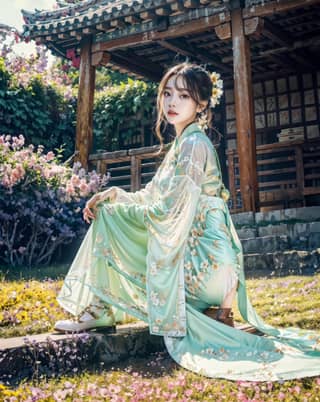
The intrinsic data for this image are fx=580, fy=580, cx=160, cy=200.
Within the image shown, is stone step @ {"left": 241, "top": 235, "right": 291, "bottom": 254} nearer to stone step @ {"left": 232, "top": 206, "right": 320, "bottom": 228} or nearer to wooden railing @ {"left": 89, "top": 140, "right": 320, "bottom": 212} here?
stone step @ {"left": 232, "top": 206, "right": 320, "bottom": 228}

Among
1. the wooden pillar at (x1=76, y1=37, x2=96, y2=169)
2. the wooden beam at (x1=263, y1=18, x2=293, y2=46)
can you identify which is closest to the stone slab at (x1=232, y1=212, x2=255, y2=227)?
the wooden beam at (x1=263, y1=18, x2=293, y2=46)

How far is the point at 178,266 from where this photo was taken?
3215 millimetres

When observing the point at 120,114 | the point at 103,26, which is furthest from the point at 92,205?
the point at 120,114

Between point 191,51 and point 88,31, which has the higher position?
point 88,31

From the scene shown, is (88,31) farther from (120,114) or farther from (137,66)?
(120,114)

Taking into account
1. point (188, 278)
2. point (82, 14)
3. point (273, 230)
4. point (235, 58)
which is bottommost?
point (188, 278)

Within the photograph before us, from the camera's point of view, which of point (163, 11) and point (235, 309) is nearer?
point (235, 309)

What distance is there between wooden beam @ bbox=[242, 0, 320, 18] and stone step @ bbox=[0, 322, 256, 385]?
574 cm

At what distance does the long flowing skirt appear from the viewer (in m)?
3.09

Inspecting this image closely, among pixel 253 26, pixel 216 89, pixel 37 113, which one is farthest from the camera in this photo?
pixel 37 113

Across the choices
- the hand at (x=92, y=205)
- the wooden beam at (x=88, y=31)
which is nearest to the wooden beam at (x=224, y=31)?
the wooden beam at (x=88, y=31)

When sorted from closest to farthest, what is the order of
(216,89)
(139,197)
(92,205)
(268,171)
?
1. (92,205)
2. (139,197)
3. (216,89)
4. (268,171)

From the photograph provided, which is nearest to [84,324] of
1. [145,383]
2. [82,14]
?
[145,383]

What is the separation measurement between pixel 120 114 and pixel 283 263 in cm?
651
